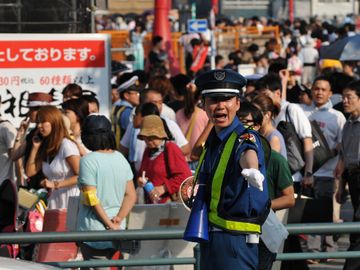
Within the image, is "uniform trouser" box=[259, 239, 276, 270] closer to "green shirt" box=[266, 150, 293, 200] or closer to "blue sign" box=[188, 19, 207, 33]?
"green shirt" box=[266, 150, 293, 200]

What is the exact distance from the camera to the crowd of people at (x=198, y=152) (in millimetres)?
7016

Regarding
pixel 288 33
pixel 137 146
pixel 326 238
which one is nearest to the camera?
pixel 137 146

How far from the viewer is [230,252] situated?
22.9ft

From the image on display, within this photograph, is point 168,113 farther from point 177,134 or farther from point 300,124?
point 300,124

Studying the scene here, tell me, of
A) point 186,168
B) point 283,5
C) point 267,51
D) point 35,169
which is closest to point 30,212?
point 35,169

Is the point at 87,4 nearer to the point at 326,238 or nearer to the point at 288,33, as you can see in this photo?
the point at 326,238

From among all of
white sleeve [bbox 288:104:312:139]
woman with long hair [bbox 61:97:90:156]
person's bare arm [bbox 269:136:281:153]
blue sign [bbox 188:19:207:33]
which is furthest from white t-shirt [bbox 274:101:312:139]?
blue sign [bbox 188:19:207:33]

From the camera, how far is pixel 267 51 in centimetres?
2642

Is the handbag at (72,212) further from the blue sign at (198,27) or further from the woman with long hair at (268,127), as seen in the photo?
the blue sign at (198,27)

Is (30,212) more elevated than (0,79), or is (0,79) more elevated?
(0,79)

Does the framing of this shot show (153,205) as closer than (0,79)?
Yes

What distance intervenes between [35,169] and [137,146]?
148cm

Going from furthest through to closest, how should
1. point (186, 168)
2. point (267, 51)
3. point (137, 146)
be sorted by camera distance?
point (267, 51) < point (137, 146) < point (186, 168)

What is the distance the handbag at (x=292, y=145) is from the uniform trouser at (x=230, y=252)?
487cm
